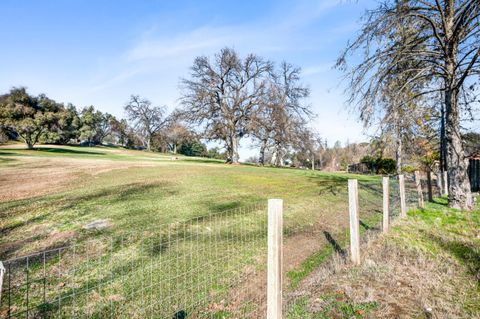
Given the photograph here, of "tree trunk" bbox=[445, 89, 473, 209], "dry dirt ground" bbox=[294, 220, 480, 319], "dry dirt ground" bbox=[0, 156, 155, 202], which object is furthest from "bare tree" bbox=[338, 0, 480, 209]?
"dry dirt ground" bbox=[0, 156, 155, 202]

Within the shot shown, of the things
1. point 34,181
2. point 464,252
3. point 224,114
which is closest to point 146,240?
point 464,252

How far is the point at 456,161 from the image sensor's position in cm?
922

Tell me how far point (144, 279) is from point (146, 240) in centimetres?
174

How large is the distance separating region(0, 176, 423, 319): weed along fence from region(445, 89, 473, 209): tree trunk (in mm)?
4462

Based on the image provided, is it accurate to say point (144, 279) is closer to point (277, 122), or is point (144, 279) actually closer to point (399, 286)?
point (399, 286)

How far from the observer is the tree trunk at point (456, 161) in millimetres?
9133

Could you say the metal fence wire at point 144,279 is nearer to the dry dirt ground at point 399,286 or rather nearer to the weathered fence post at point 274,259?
the weathered fence post at point 274,259

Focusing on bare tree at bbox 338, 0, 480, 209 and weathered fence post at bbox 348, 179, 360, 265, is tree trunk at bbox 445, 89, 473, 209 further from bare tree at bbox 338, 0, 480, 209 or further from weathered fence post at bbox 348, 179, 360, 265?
weathered fence post at bbox 348, 179, 360, 265

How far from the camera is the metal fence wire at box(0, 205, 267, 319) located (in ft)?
12.1

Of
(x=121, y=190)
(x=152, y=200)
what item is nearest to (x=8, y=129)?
(x=121, y=190)

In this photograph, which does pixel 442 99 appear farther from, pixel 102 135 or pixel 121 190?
pixel 102 135

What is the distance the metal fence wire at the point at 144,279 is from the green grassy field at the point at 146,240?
2cm

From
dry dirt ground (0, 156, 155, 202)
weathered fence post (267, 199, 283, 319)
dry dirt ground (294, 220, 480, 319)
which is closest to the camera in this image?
weathered fence post (267, 199, 283, 319)

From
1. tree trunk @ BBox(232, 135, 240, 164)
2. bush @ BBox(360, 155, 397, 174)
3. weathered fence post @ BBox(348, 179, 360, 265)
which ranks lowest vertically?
bush @ BBox(360, 155, 397, 174)
